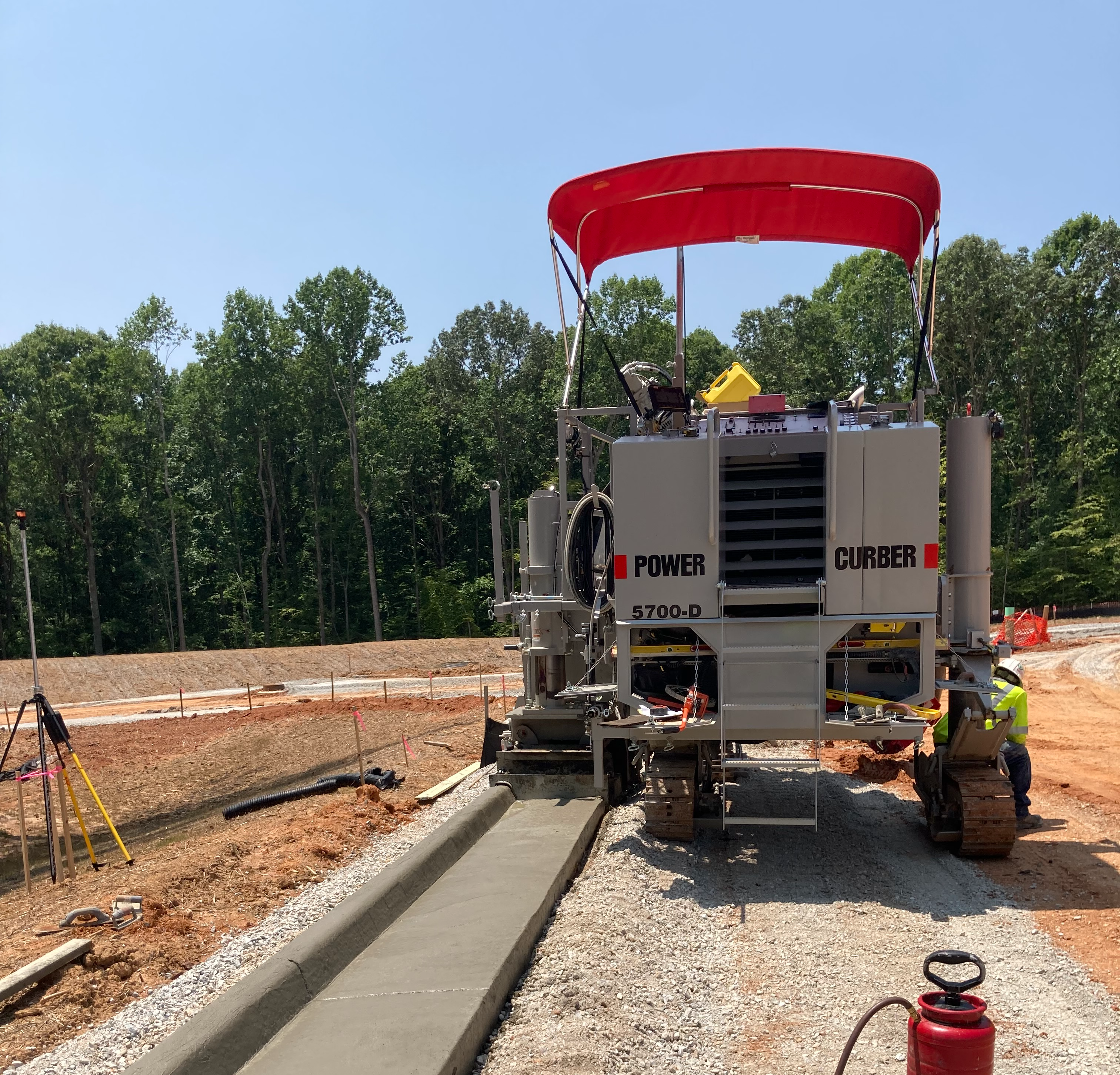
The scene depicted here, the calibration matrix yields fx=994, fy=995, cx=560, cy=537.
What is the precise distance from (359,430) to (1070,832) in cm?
4632

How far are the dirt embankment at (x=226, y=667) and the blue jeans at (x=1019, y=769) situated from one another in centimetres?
2452

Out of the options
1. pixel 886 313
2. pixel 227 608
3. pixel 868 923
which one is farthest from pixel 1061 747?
pixel 227 608

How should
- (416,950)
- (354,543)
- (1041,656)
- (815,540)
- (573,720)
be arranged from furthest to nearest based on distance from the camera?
(354,543) → (1041,656) → (573,720) → (815,540) → (416,950)

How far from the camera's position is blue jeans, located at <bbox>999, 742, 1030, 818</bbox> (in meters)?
9.59

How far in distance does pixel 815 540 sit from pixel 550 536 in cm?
357

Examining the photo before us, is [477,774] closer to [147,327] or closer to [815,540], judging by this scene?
[815,540]

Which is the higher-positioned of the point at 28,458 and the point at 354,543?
the point at 28,458

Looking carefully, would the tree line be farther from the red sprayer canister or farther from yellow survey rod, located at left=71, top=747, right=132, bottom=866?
the red sprayer canister

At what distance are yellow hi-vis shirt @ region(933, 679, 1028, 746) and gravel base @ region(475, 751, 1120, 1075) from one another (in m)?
0.97

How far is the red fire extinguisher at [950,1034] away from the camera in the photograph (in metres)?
3.63

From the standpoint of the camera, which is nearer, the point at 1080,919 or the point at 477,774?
the point at 1080,919

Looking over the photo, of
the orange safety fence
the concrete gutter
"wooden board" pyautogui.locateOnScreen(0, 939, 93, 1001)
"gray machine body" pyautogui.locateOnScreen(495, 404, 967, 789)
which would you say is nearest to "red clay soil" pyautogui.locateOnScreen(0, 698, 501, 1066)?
"wooden board" pyautogui.locateOnScreen(0, 939, 93, 1001)

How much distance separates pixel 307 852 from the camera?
928 cm

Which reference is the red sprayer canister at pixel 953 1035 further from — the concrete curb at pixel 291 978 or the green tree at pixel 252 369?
the green tree at pixel 252 369
